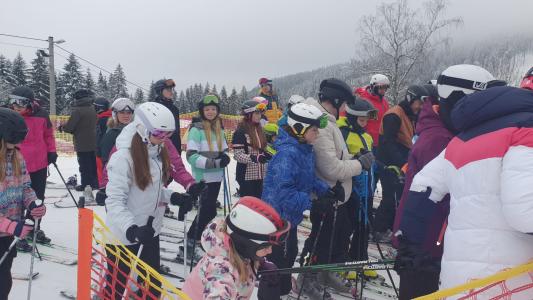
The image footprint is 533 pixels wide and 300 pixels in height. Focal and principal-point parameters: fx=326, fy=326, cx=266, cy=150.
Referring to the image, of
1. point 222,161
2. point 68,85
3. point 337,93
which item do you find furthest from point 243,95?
point 337,93

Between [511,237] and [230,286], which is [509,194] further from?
[230,286]

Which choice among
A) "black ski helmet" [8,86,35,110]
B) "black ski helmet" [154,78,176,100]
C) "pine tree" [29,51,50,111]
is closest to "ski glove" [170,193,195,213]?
"black ski helmet" [154,78,176,100]

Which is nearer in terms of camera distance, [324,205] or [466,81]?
[466,81]

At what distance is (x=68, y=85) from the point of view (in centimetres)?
4303

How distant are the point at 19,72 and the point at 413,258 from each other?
52.8 m

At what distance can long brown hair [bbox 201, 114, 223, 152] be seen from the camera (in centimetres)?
433

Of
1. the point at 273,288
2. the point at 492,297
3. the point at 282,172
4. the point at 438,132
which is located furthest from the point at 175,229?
the point at 492,297

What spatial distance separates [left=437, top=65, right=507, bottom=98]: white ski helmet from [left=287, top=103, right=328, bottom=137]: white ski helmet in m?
0.97

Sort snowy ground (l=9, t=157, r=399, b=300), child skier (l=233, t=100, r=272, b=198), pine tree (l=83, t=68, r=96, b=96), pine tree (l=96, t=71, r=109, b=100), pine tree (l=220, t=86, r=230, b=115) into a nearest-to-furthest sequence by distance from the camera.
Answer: snowy ground (l=9, t=157, r=399, b=300) → child skier (l=233, t=100, r=272, b=198) → pine tree (l=83, t=68, r=96, b=96) → pine tree (l=96, t=71, r=109, b=100) → pine tree (l=220, t=86, r=230, b=115)

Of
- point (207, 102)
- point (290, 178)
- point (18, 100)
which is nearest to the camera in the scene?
point (290, 178)

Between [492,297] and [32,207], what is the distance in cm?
336

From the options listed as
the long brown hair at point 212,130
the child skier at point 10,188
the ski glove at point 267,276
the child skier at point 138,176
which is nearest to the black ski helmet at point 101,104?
the long brown hair at point 212,130

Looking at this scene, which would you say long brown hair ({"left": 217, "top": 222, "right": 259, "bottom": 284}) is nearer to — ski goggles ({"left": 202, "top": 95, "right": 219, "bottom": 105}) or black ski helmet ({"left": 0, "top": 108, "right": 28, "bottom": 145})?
black ski helmet ({"left": 0, "top": 108, "right": 28, "bottom": 145})

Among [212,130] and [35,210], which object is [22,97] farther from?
[212,130]
